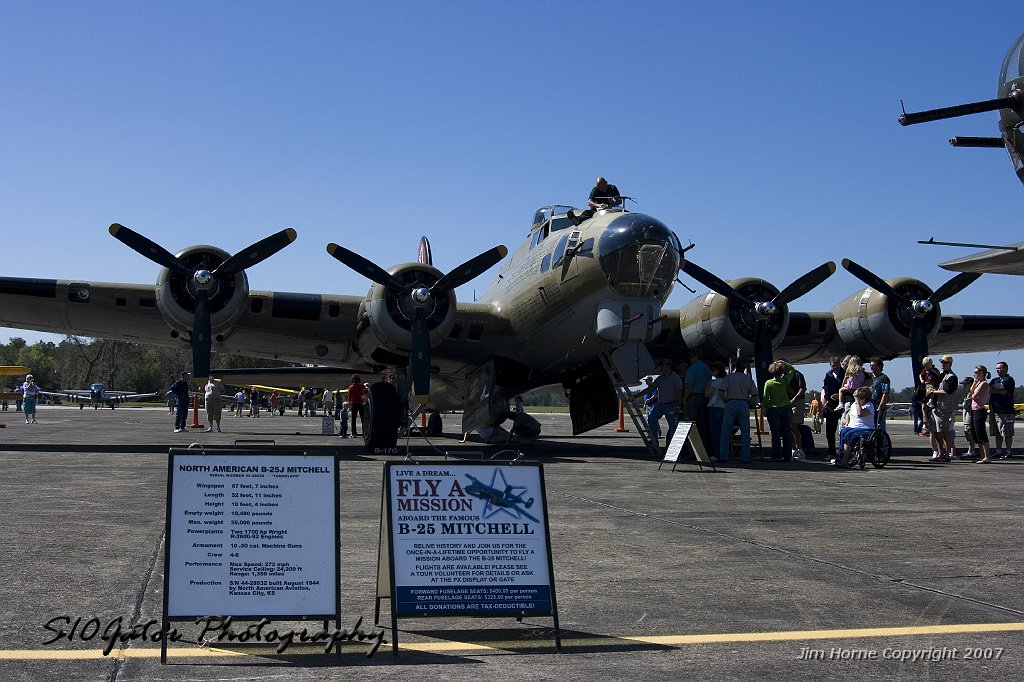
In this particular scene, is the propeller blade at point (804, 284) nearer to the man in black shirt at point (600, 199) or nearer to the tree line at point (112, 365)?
the man in black shirt at point (600, 199)

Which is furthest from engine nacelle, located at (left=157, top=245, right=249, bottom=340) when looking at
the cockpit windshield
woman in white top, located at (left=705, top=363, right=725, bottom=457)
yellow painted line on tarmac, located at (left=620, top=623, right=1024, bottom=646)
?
yellow painted line on tarmac, located at (left=620, top=623, right=1024, bottom=646)

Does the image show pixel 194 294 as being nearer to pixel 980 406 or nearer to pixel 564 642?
pixel 980 406

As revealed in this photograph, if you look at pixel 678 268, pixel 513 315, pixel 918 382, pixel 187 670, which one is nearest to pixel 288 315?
pixel 513 315

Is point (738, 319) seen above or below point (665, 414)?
above

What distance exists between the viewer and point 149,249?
19172 millimetres

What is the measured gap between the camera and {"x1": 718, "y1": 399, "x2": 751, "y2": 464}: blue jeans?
674 inches

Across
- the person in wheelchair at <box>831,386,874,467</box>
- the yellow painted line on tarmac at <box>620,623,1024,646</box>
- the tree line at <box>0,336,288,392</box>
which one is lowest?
the yellow painted line on tarmac at <box>620,623,1024,646</box>

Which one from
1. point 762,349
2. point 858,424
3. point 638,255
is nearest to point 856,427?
point 858,424

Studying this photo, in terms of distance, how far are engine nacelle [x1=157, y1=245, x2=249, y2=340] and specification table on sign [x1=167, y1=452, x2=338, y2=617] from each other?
14.4 meters

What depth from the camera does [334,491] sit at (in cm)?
533

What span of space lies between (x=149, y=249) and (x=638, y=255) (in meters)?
9.11

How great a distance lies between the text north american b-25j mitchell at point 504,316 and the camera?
18094 mm

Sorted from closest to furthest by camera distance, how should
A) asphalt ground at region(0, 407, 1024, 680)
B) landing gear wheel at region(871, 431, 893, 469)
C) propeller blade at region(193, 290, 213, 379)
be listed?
asphalt ground at region(0, 407, 1024, 680) → landing gear wheel at region(871, 431, 893, 469) → propeller blade at region(193, 290, 213, 379)

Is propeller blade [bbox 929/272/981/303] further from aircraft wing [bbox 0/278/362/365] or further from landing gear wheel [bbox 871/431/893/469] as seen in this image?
aircraft wing [bbox 0/278/362/365]
